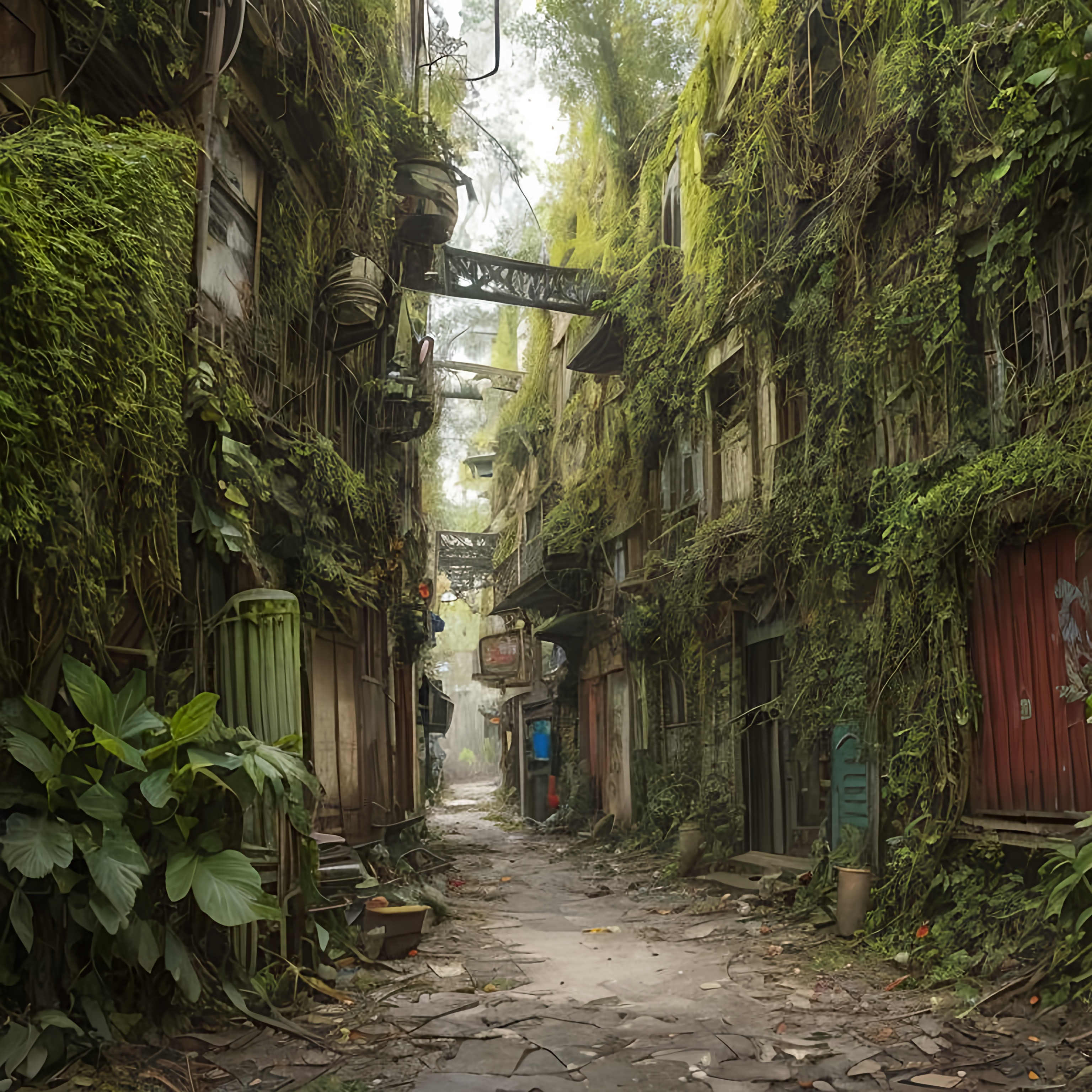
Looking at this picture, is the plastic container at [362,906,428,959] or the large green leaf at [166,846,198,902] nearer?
the large green leaf at [166,846,198,902]

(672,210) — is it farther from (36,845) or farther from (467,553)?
(467,553)

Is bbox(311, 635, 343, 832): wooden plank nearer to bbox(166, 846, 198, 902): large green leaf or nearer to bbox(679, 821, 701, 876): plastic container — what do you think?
bbox(166, 846, 198, 902): large green leaf

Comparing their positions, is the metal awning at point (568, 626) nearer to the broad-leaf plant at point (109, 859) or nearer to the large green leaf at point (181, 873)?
the broad-leaf plant at point (109, 859)

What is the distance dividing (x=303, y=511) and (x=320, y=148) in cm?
360

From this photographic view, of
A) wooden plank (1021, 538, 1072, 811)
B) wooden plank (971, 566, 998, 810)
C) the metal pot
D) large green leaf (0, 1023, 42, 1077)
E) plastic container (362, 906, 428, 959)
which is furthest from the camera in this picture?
the metal pot

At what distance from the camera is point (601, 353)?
17438mm

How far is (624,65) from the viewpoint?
17.5 m

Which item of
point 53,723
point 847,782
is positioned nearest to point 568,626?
point 847,782

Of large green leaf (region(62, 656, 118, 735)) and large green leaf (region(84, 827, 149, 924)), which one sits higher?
large green leaf (region(62, 656, 118, 735))

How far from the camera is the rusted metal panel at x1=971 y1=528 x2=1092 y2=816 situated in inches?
272

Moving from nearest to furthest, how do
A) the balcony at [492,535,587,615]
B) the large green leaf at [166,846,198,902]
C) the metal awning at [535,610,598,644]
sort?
1. the large green leaf at [166,846,198,902]
2. the metal awning at [535,610,598,644]
3. the balcony at [492,535,587,615]

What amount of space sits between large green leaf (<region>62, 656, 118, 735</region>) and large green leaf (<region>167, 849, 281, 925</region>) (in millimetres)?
827

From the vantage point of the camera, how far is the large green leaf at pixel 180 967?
5.32 metres

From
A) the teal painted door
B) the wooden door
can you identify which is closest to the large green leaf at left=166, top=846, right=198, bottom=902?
the teal painted door
